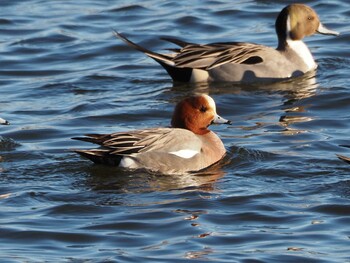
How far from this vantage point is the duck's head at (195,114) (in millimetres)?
10289

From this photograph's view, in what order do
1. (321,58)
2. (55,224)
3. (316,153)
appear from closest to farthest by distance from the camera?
(55,224)
(316,153)
(321,58)

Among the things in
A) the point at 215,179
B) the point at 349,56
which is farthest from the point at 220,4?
the point at 215,179

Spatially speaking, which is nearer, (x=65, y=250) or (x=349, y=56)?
(x=65, y=250)

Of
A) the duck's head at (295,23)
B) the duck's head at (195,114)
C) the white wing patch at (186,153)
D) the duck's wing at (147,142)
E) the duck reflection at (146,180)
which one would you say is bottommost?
the duck reflection at (146,180)

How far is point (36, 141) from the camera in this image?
36.4ft

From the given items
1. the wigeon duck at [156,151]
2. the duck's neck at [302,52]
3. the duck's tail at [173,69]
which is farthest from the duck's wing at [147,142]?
the duck's neck at [302,52]

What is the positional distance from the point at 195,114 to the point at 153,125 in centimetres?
135

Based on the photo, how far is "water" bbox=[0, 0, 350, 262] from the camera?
817cm

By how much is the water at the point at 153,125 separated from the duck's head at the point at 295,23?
436mm

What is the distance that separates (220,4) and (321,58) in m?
3.44

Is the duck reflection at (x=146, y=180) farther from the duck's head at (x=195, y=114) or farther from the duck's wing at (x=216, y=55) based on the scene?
the duck's wing at (x=216, y=55)

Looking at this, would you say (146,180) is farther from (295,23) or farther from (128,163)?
(295,23)

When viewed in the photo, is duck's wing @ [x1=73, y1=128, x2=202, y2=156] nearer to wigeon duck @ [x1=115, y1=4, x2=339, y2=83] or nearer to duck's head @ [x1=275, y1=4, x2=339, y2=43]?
wigeon duck @ [x1=115, y1=4, x2=339, y2=83]

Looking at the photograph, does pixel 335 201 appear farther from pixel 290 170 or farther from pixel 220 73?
pixel 220 73
